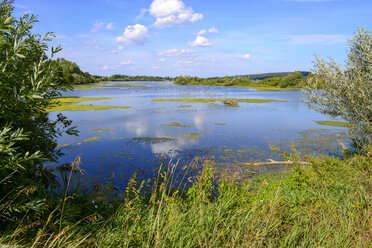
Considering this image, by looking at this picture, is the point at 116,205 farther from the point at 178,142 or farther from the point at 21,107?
the point at 178,142

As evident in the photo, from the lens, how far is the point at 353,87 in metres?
8.02

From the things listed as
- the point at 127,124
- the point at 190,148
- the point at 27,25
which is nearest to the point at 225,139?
the point at 190,148

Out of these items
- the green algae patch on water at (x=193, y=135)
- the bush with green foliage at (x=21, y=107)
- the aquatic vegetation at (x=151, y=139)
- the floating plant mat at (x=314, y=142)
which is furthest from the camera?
the green algae patch on water at (x=193, y=135)

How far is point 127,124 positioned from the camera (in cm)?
1652

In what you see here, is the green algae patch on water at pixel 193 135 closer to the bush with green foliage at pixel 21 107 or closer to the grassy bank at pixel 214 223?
the grassy bank at pixel 214 223

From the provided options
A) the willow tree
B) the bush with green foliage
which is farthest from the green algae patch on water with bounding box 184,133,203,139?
the bush with green foliage

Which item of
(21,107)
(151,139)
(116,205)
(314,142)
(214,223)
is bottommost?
(314,142)

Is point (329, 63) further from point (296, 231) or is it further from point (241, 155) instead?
point (296, 231)

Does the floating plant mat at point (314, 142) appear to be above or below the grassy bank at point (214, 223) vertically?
below

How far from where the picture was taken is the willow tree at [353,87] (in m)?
7.87

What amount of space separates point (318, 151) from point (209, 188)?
26.8 ft

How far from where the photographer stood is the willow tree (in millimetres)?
7867

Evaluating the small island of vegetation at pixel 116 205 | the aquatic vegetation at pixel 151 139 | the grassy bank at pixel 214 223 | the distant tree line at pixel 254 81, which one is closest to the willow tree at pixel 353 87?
the small island of vegetation at pixel 116 205

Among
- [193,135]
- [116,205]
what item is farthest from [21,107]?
[193,135]
